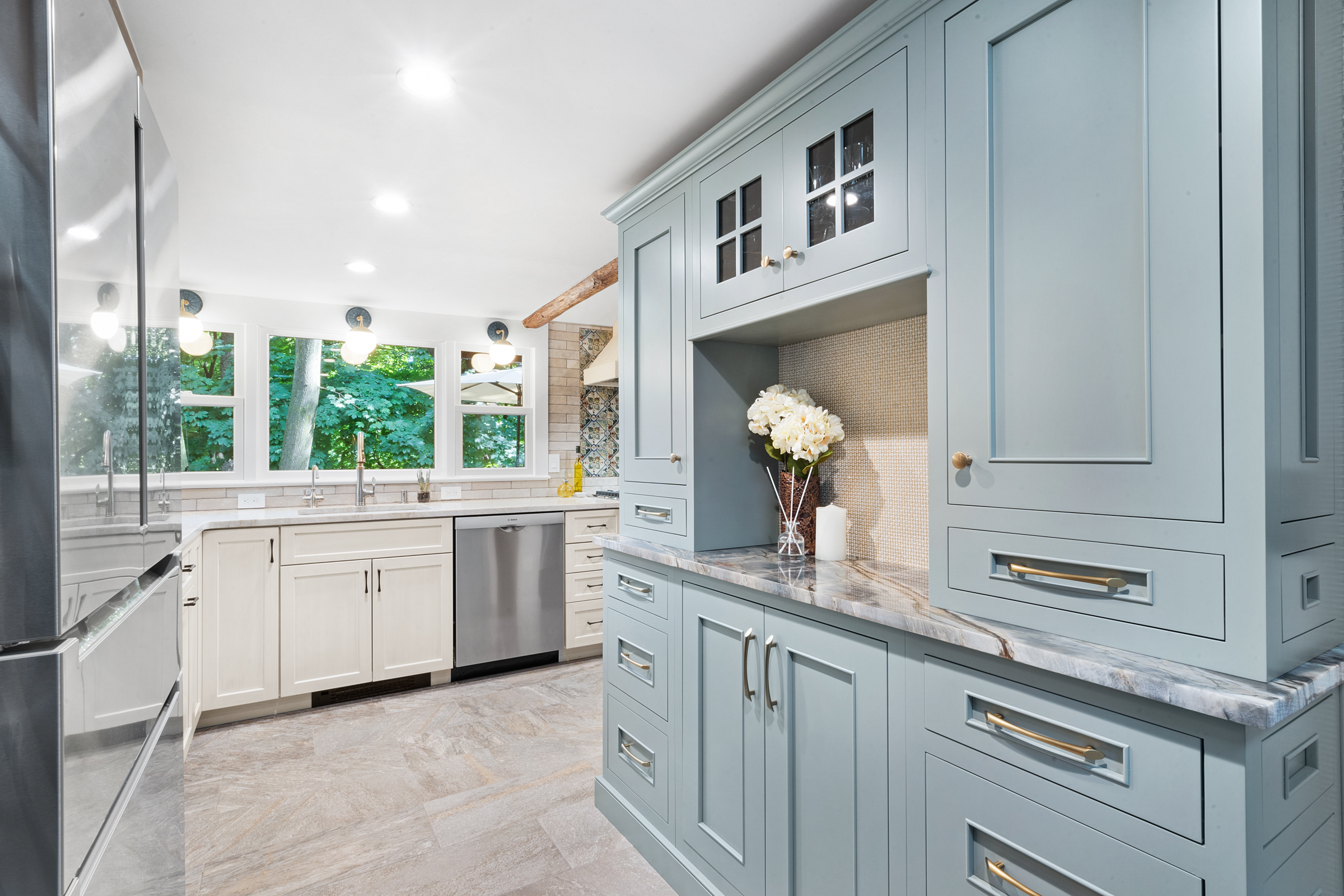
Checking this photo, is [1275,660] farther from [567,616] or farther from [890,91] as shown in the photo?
[567,616]

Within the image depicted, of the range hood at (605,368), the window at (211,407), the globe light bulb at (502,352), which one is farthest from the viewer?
the globe light bulb at (502,352)

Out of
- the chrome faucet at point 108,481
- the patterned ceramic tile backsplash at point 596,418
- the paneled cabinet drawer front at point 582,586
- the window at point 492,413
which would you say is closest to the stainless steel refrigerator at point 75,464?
the chrome faucet at point 108,481

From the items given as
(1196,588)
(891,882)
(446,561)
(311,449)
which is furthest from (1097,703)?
(311,449)

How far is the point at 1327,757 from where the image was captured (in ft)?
3.26

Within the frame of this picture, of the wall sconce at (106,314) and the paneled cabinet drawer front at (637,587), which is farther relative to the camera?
the paneled cabinet drawer front at (637,587)

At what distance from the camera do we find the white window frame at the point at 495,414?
460 cm

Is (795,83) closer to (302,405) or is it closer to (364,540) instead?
(364,540)

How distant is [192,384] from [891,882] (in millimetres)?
4421

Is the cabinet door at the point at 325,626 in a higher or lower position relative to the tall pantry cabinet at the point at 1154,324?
lower

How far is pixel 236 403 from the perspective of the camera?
4004mm

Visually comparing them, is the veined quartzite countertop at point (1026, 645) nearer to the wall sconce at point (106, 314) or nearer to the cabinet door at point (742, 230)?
the cabinet door at point (742, 230)

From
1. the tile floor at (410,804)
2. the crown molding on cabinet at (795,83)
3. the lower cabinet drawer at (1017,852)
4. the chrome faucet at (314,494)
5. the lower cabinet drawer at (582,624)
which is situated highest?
the crown molding on cabinet at (795,83)

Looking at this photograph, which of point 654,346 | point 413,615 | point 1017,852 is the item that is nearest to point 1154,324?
point 1017,852

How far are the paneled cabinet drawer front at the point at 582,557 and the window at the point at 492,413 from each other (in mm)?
1020
